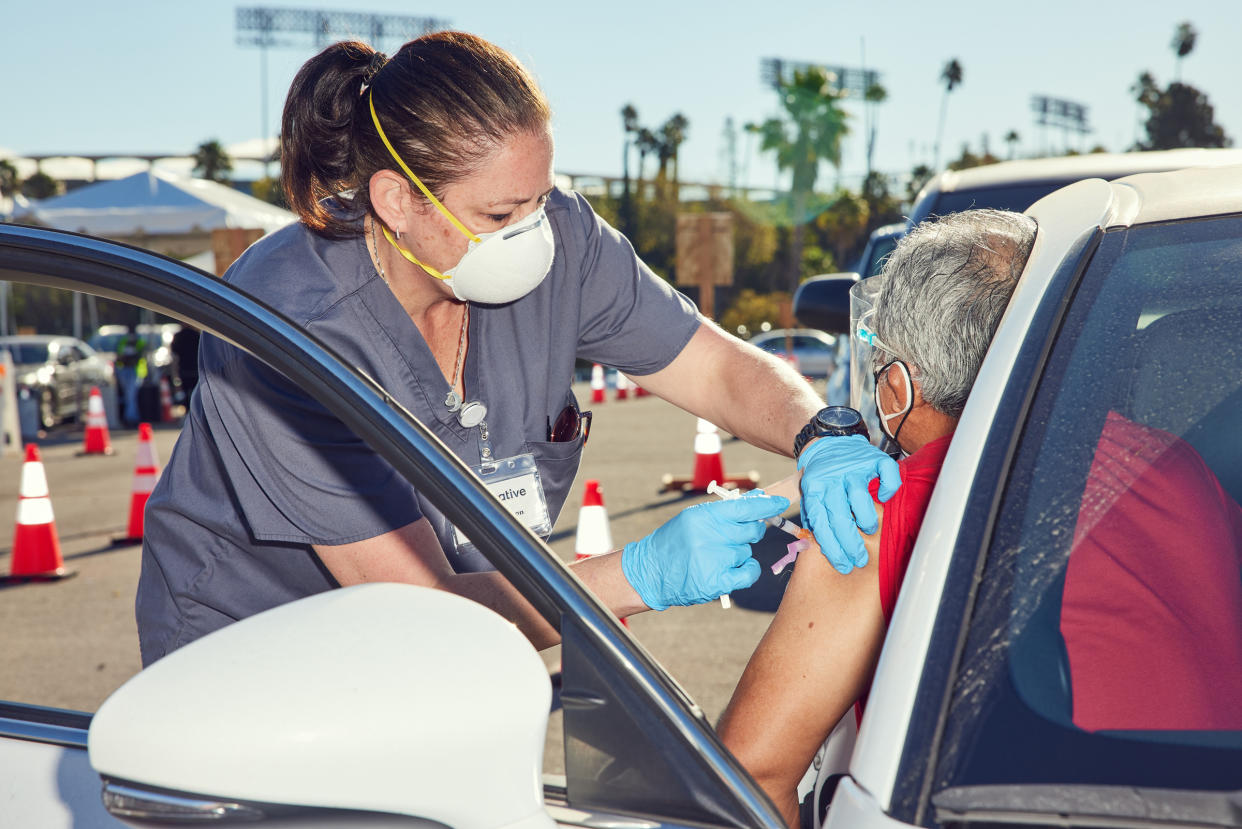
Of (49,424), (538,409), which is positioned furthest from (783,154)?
(538,409)

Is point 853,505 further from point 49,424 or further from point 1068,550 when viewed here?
point 49,424

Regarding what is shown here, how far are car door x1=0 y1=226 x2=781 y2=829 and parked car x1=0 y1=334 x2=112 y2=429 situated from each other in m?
14.2

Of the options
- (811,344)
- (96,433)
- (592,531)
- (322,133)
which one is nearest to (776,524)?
(322,133)

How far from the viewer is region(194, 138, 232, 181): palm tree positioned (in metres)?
46.1

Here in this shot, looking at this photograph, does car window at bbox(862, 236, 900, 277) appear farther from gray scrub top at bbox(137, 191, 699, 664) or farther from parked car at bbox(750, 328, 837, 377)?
parked car at bbox(750, 328, 837, 377)

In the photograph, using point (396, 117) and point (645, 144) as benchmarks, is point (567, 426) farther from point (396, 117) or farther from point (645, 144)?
point (645, 144)

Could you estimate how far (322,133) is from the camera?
1.83 meters

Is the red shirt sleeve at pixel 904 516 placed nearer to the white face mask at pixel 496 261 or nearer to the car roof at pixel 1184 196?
the car roof at pixel 1184 196

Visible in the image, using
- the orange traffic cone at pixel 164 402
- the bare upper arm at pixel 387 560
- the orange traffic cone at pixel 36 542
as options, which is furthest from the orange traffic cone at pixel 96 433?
the bare upper arm at pixel 387 560

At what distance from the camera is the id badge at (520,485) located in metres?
1.91

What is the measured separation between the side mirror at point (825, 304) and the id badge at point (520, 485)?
234 centimetres

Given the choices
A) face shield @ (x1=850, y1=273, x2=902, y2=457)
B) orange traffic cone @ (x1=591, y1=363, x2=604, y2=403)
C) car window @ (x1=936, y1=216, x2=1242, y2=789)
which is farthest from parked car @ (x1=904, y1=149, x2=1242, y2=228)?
orange traffic cone @ (x1=591, y1=363, x2=604, y2=403)

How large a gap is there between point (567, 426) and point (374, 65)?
0.74 metres

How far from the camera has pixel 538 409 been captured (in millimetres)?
2029
